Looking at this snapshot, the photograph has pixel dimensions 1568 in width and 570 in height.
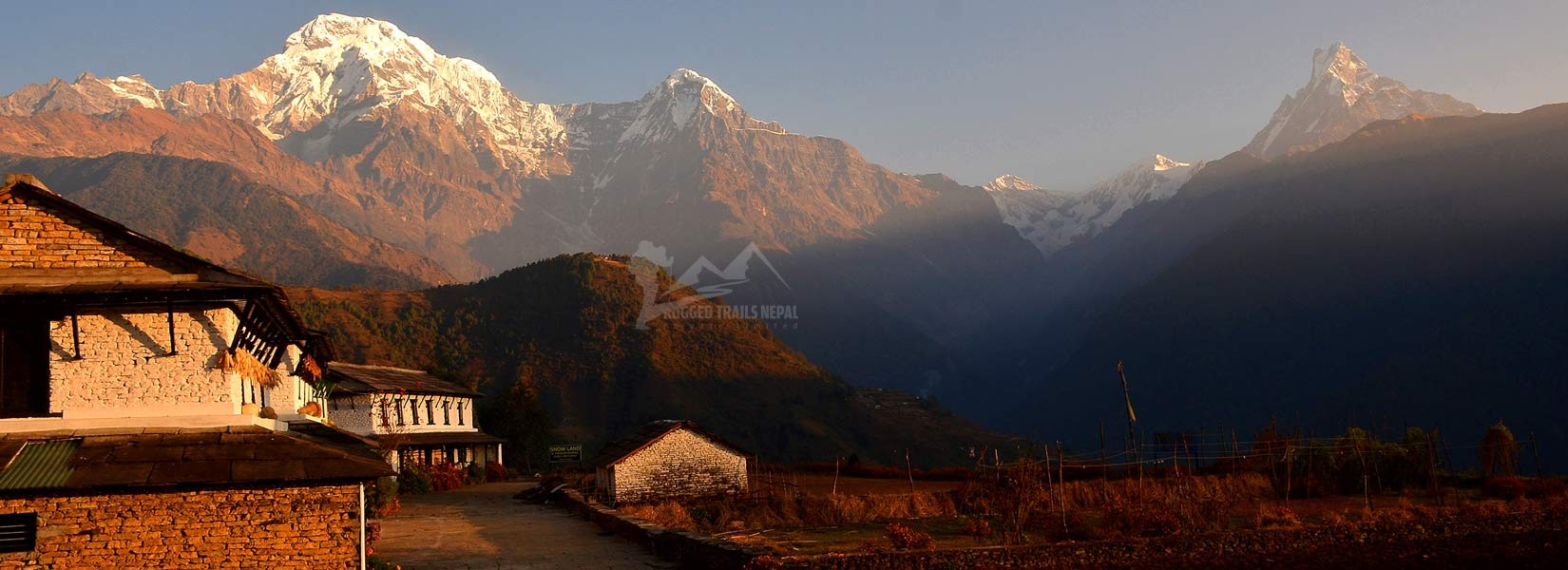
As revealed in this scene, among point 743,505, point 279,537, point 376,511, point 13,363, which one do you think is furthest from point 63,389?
point 743,505

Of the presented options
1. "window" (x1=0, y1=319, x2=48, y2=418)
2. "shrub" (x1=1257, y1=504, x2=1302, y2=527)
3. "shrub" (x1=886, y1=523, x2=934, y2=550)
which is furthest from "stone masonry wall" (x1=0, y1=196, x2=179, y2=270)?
"shrub" (x1=1257, y1=504, x2=1302, y2=527)

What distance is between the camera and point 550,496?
43.8 metres

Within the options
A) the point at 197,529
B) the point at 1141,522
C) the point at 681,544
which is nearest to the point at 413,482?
the point at 681,544

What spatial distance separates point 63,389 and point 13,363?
3.25 ft

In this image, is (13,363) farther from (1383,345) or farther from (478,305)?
(1383,345)

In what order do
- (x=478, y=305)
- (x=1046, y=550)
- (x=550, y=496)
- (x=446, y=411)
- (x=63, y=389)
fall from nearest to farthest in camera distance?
1. (x=63, y=389)
2. (x=1046, y=550)
3. (x=550, y=496)
4. (x=446, y=411)
5. (x=478, y=305)

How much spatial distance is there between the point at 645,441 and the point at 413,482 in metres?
17.9

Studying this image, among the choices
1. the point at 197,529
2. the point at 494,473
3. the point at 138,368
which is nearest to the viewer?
the point at 197,529

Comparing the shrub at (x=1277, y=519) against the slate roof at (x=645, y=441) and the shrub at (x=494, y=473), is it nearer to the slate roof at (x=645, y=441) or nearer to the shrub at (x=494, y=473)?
the slate roof at (x=645, y=441)

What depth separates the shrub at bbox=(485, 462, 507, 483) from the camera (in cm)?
6357

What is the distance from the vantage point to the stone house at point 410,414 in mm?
51969

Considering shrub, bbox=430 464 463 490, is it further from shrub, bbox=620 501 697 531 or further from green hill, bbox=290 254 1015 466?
green hill, bbox=290 254 1015 466

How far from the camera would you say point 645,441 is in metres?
37.8

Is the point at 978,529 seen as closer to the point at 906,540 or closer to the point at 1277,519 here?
the point at 906,540
